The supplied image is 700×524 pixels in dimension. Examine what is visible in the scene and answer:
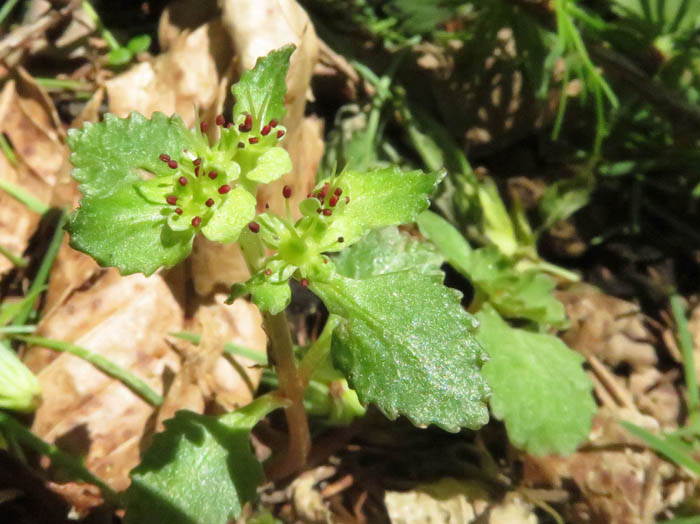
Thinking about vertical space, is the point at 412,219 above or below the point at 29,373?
above

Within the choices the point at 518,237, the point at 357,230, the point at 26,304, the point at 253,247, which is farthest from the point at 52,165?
the point at 518,237

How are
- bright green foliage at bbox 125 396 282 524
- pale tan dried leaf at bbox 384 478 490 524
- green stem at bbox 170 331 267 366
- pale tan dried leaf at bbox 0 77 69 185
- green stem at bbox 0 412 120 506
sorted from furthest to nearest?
pale tan dried leaf at bbox 0 77 69 185 → green stem at bbox 170 331 267 366 → pale tan dried leaf at bbox 384 478 490 524 → green stem at bbox 0 412 120 506 → bright green foliage at bbox 125 396 282 524

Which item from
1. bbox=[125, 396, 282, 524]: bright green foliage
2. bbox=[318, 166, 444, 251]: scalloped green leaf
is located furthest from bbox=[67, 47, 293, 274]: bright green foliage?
bbox=[125, 396, 282, 524]: bright green foliage

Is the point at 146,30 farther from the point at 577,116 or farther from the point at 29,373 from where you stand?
the point at 577,116

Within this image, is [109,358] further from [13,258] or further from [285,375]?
[285,375]

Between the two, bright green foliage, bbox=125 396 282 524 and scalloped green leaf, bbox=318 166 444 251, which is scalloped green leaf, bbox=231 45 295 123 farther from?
bright green foliage, bbox=125 396 282 524

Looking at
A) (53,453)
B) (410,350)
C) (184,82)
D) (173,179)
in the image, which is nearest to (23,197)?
(184,82)

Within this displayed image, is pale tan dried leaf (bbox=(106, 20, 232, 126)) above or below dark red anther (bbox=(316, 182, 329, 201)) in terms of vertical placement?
below
